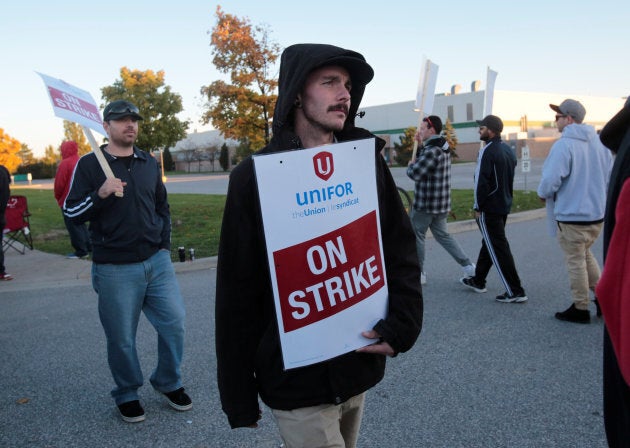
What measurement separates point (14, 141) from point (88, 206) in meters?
66.1

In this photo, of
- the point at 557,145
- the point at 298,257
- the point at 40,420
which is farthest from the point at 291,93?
the point at 557,145

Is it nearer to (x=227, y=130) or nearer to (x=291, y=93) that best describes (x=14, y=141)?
(x=227, y=130)

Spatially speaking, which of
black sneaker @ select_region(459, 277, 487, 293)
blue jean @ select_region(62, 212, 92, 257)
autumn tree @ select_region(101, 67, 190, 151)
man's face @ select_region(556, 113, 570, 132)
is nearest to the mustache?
man's face @ select_region(556, 113, 570, 132)

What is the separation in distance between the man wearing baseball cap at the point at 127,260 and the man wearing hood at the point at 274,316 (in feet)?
6.33

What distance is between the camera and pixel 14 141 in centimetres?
6097

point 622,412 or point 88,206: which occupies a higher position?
point 88,206

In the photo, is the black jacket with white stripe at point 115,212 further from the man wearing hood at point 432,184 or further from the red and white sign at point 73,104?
the man wearing hood at point 432,184

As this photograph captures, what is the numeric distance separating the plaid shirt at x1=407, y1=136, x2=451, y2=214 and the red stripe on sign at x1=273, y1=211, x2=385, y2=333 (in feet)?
16.4

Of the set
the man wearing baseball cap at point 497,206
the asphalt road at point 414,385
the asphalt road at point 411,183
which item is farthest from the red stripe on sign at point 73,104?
the asphalt road at point 411,183

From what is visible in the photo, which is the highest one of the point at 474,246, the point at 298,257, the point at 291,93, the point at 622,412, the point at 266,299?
the point at 291,93

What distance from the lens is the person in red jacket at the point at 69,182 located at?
938 centimetres

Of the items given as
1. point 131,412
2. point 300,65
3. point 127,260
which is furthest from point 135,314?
point 300,65

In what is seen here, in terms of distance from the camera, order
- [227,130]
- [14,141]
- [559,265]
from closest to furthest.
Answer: [559,265]
[227,130]
[14,141]

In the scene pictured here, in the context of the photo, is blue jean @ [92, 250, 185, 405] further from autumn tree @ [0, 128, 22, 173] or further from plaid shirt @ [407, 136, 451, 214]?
autumn tree @ [0, 128, 22, 173]
